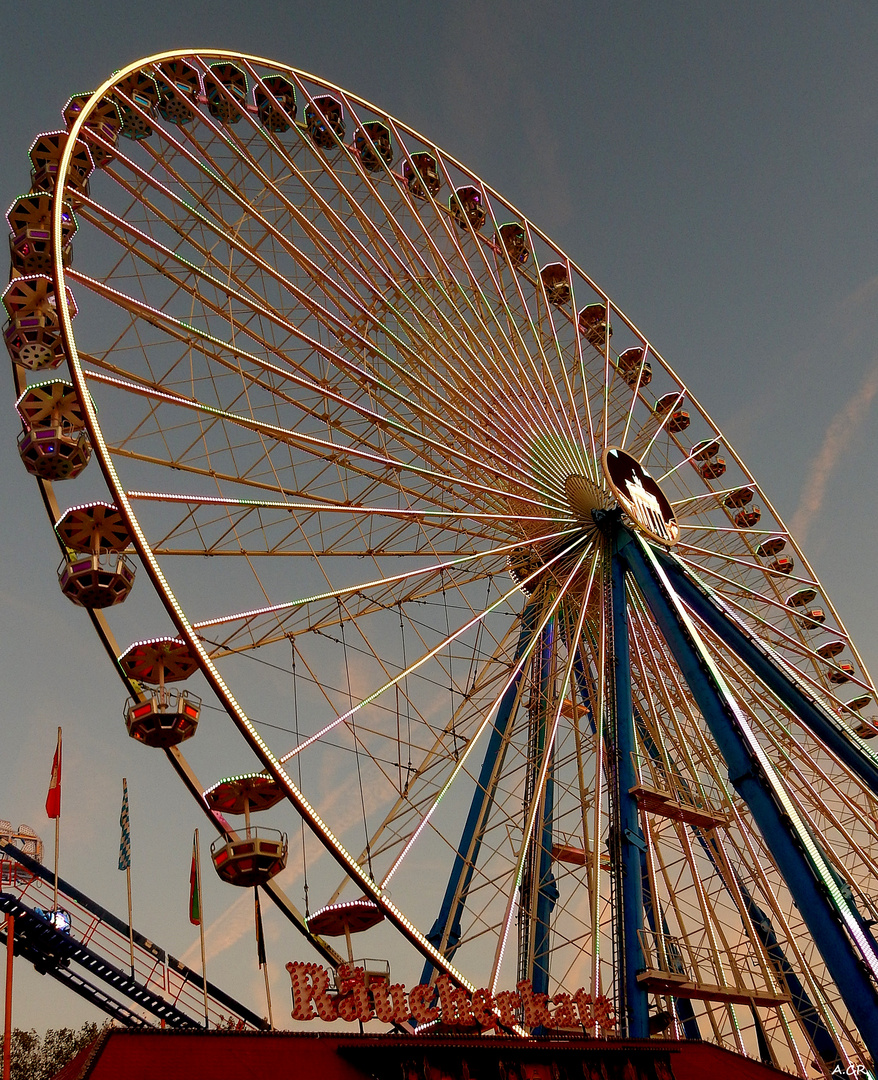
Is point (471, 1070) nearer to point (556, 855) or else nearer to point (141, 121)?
point (556, 855)

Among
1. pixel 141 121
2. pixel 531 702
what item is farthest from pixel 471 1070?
pixel 141 121

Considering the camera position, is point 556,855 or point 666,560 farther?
point 666,560

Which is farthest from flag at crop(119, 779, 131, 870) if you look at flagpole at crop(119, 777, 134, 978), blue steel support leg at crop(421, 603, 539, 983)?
blue steel support leg at crop(421, 603, 539, 983)

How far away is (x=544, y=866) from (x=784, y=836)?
5282 millimetres

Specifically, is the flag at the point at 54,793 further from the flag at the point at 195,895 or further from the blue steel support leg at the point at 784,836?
the blue steel support leg at the point at 784,836

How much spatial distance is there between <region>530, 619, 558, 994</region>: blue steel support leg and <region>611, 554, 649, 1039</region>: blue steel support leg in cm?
129

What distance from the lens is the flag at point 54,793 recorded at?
1784 cm

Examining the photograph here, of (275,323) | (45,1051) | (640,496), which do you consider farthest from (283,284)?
(45,1051)

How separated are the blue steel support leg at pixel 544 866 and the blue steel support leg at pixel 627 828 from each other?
1.29m

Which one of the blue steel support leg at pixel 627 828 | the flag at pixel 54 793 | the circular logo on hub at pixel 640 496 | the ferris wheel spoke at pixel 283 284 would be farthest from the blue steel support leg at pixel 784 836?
the flag at pixel 54 793

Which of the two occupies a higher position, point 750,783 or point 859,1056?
point 750,783

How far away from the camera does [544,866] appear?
19.4m

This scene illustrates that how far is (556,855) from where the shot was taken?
1973 centimetres

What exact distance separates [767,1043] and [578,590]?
8915 mm
